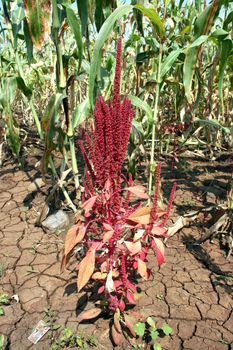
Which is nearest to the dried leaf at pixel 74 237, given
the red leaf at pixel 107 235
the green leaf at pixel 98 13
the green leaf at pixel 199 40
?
the red leaf at pixel 107 235

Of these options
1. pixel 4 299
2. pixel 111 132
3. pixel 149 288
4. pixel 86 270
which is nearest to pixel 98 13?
pixel 111 132

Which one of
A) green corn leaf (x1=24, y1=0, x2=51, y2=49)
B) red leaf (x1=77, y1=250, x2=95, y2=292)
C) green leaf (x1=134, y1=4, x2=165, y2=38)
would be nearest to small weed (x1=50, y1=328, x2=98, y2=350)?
red leaf (x1=77, y1=250, x2=95, y2=292)

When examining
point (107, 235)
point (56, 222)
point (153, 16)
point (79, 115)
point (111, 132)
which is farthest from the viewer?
point (56, 222)

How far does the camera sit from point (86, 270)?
4.47 ft

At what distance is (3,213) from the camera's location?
2.85 m

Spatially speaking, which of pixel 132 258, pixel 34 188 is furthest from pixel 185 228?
pixel 34 188

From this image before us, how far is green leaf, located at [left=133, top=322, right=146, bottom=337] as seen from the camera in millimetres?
1591

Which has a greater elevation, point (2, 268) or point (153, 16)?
point (153, 16)

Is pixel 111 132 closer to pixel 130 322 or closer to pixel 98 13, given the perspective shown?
pixel 130 322

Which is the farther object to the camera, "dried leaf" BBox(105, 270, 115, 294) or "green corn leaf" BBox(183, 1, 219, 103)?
"green corn leaf" BBox(183, 1, 219, 103)

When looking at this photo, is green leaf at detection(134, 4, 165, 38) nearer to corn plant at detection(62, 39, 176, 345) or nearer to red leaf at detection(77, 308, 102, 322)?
corn plant at detection(62, 39, 176, 345)

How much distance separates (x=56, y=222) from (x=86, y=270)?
1.22 m

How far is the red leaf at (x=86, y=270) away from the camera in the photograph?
1.35 m

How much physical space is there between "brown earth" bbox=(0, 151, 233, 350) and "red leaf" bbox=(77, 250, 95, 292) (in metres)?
0.47
